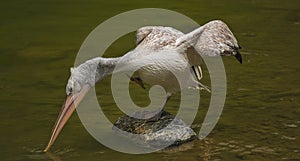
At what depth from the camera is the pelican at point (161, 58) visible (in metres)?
6.26

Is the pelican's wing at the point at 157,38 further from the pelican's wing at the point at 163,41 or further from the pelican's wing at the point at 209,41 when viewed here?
the pelican's wing at the point at 209,41

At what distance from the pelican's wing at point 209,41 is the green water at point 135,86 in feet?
2.91

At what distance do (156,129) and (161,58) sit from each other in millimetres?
807

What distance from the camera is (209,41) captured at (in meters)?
6.51

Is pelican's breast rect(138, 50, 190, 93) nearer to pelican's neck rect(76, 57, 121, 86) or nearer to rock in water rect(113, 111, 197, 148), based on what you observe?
pelican's neck rect(76, 57, 121, 86)

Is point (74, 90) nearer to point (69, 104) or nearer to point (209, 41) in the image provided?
point (69, 104)

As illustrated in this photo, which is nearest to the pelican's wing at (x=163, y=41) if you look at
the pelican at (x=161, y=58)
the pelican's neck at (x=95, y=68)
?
the pelican at (x=161, y=58)

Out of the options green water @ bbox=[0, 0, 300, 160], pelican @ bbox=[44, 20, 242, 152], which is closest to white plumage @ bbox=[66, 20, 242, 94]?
pelican @ bbox=[44, 20, 242, 152]

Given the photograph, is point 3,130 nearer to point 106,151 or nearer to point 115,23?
point 106,151

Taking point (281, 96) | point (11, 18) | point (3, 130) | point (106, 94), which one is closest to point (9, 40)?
point (11, 18)

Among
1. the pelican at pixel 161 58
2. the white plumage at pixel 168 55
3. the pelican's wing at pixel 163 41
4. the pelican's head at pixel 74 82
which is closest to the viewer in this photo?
the pelican's head at pixel 74 82

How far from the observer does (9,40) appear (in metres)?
10.9

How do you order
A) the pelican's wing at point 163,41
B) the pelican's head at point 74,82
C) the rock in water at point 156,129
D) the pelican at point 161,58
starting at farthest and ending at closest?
1. the rock in water at point 156,129
2. the pelican's wing at point 163,41
3. the pelican at point 161,58
4. the pelican's head at point 74,82

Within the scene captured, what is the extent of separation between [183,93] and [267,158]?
2.00 meters
